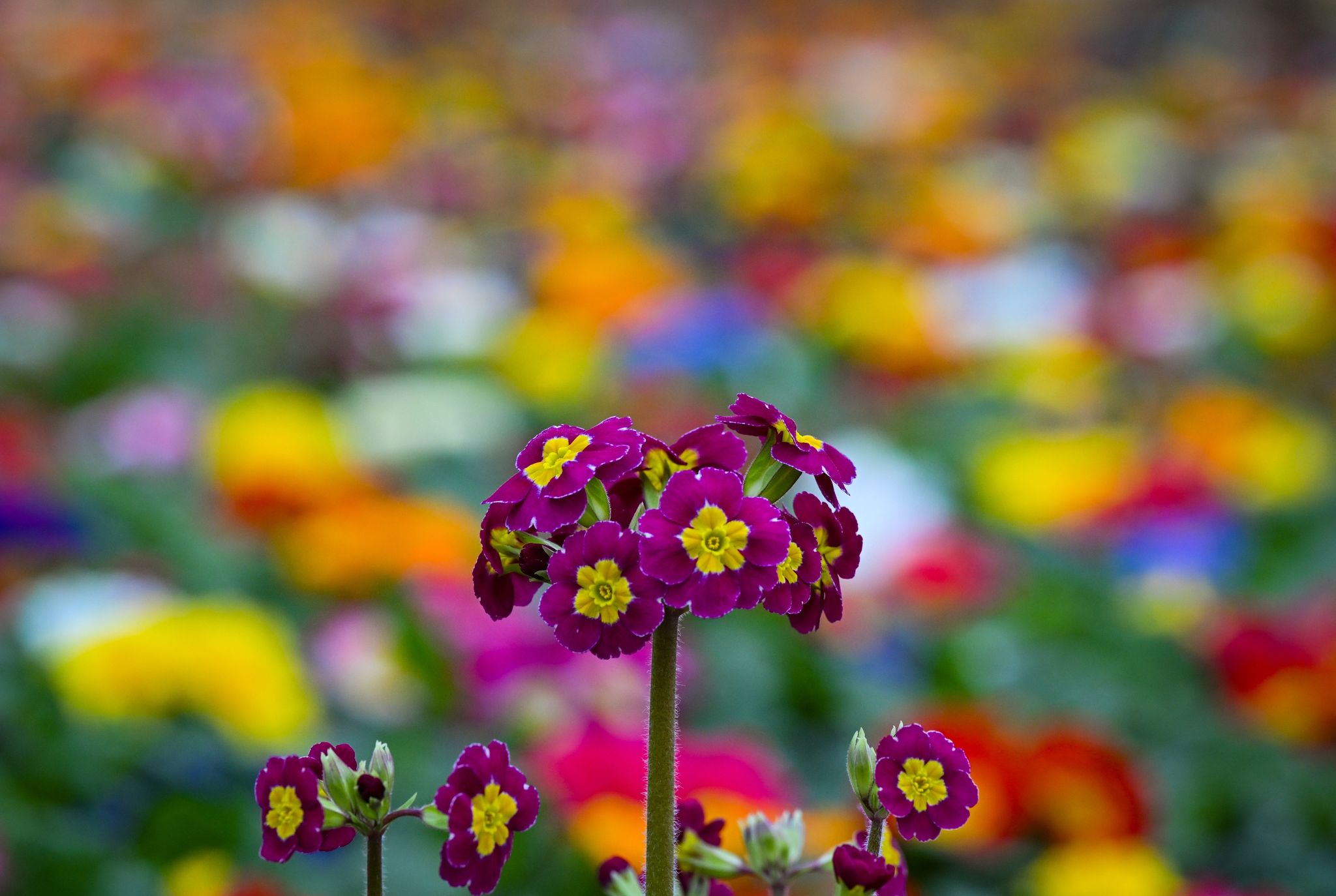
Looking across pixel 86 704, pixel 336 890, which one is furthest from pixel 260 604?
pixel 336 890

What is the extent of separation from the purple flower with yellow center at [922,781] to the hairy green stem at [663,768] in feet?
0.16

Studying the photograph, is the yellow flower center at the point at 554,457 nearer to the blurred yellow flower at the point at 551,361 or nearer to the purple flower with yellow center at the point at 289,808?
the purple flower with yellow center at the point at 289,808

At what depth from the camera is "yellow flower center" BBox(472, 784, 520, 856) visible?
0.33 meters

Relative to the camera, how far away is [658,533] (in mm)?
310

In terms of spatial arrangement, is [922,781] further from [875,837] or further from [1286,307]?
[1286,307]

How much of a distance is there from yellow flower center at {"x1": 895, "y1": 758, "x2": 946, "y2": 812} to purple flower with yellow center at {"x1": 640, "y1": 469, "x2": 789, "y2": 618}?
62 mm

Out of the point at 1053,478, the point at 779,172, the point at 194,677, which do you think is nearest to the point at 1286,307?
the point at 1053,478

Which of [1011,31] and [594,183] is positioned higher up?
[1011,31]

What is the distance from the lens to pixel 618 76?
11.3 ft

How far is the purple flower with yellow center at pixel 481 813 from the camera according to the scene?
1.06ft

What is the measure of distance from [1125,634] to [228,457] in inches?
31.9

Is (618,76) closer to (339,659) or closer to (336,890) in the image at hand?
(339,659)

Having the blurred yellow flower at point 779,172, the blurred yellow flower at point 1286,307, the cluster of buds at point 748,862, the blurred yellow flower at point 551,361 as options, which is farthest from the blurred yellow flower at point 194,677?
the blurred yellow flower at point 779,172

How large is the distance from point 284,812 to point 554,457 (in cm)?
10
